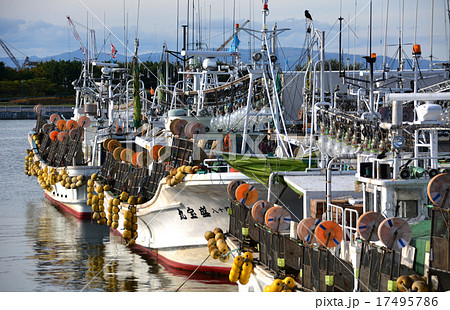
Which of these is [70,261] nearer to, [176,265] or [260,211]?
[176,265]

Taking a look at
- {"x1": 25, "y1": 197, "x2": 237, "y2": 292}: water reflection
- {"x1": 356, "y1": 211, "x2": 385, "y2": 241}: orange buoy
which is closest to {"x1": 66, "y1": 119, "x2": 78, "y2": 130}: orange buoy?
{"x1": 25, "y1": 197, "x2": 237, "y2": 292}: water reflection

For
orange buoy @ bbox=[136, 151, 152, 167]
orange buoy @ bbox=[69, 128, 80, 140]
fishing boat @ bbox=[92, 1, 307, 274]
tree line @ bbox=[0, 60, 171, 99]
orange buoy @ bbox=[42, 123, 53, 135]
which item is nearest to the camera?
fishing boat @ bbox=[92, 1, 307, 274]

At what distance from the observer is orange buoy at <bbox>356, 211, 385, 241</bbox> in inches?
423

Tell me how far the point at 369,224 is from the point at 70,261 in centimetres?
1315

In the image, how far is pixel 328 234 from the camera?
36.1ft

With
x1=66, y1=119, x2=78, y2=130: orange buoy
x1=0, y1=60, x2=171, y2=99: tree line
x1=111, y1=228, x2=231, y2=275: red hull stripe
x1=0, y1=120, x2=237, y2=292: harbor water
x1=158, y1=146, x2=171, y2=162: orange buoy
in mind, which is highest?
x1=0, y1=60, x2=171, y2=99: tree line

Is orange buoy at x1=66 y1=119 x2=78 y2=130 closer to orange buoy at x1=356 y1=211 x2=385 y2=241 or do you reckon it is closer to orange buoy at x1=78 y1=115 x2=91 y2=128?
orange buoy at x1=78 y1=115 x2=91 y2=128

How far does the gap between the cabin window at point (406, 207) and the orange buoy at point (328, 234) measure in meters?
1.43

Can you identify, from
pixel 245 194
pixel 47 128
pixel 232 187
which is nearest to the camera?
pixel 245 194

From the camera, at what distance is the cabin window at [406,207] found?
468 inches

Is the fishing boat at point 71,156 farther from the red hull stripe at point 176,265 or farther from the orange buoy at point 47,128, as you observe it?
the red hull stripe at point 176,265

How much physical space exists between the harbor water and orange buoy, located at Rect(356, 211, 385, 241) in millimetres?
7657

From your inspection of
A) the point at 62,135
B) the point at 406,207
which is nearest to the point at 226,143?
the point at 406,207

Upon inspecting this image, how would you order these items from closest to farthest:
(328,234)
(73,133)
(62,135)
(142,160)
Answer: (328,234) → (142,160) → (73,133) → (62,135)
